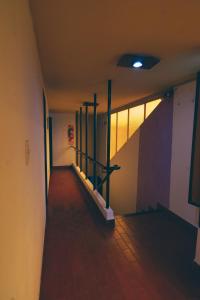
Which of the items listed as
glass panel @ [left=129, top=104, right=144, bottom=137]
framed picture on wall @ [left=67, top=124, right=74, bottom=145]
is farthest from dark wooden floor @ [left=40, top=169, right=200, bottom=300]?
framed picture on wall @ [left=67, top=124, right=74, bottom=145]

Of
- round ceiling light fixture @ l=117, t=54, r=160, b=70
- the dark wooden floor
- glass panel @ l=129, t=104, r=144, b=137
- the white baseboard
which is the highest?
round ceiling light fixture @ l=117, t=54, r=160, b=70

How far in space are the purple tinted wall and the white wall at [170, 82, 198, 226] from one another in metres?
0.15

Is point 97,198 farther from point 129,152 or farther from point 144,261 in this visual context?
point 129,152

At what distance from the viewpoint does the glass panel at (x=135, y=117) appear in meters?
4.48

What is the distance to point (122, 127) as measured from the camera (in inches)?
224

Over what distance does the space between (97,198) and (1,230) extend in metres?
3.01

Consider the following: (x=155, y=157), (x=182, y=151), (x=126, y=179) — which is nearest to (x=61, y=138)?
(x=126, y=179)

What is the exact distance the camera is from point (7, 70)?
63 cm

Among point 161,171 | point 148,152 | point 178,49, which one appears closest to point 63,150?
point 148,152

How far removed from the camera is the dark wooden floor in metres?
1.65

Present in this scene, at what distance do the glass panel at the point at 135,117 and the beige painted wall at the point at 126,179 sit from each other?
202 mm

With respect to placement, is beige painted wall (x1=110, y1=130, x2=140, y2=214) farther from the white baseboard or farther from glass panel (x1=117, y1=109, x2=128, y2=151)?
the white baseboard

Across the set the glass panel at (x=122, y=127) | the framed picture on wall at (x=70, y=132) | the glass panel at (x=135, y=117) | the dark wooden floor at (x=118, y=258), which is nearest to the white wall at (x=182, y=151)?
the dark wooden floor at (x=118, y=258)

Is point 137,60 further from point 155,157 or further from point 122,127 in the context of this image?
point 122,127
